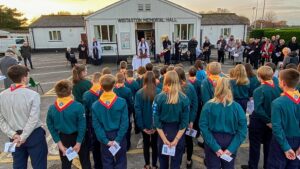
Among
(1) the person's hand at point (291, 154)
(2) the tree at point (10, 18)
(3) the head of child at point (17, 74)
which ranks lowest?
(1) the person's hand at point (291, 154)

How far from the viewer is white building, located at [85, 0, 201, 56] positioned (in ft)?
58.5

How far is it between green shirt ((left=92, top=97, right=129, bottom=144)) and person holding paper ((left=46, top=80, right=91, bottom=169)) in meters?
0.22

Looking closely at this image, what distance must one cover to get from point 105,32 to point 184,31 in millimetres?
6794

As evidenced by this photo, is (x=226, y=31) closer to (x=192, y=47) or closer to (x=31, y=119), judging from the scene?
(x=192, y=47)

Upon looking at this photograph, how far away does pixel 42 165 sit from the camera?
3.30 metres

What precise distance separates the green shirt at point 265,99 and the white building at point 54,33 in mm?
29995

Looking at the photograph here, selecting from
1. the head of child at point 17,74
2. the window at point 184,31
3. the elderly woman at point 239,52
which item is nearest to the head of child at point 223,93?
the head of child at point 17,74

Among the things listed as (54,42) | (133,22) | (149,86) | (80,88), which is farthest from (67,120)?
(54,42)

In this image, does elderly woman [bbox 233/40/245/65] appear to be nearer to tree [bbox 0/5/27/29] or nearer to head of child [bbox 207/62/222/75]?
head of child [bbox 207/62/222/75]

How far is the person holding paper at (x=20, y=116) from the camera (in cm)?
303

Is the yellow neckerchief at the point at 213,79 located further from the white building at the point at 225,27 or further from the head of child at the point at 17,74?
the white building at the point at 225,27

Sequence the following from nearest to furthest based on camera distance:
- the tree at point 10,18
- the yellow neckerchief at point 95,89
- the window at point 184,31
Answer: the yellow neckerchief at point 95,89 → the window at point 184,31 → the tree at point 10,18

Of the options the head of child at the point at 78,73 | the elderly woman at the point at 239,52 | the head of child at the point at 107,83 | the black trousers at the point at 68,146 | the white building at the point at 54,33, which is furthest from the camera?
the white building at the point at 54,33

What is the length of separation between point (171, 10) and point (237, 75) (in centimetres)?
1537
